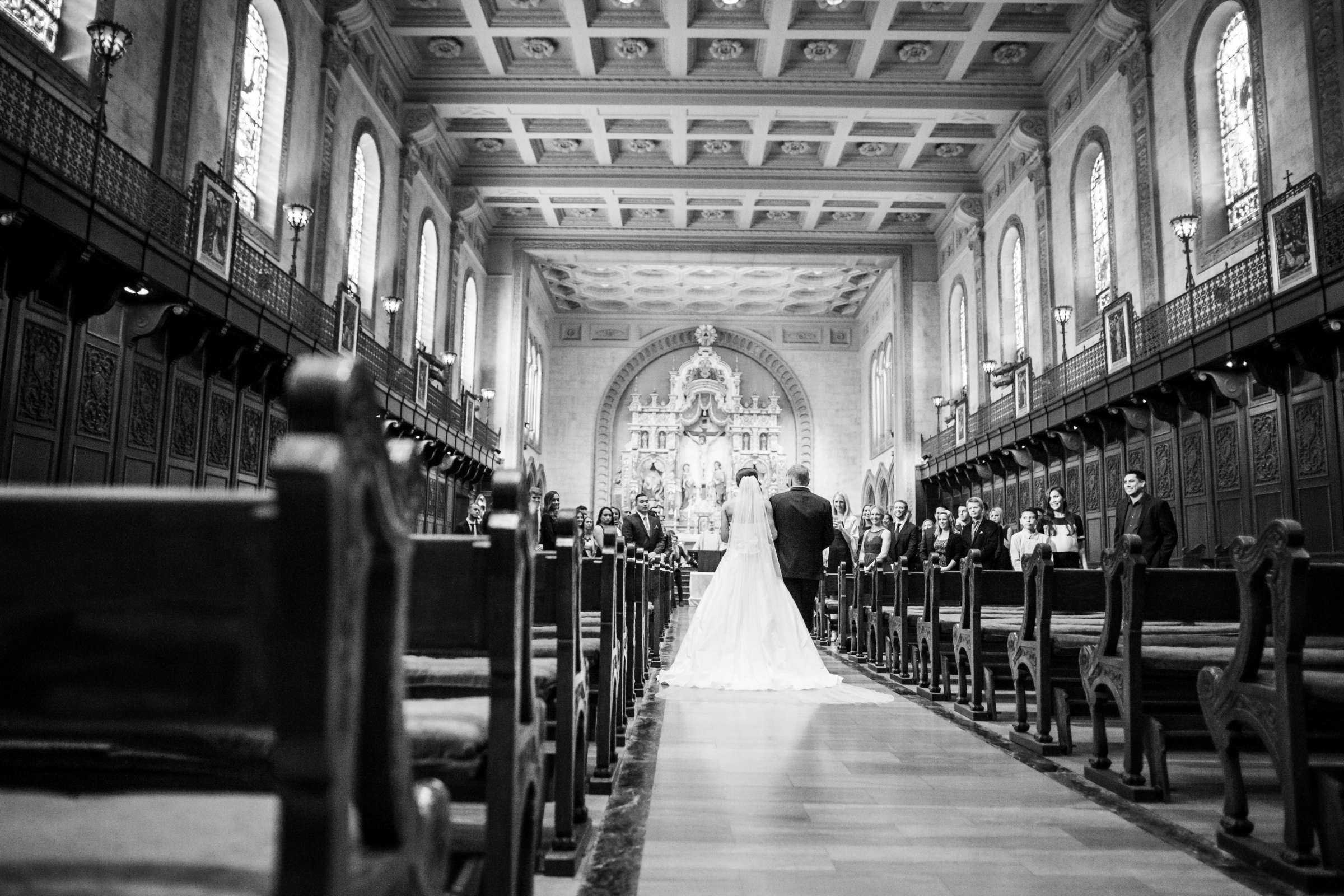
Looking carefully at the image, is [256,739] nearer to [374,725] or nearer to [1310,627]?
[374,725]

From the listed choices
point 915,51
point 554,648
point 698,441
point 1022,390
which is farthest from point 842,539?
point 698,441

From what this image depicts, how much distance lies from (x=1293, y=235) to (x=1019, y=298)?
9935mm

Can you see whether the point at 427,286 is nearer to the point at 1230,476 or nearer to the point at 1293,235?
the point at 1230,476

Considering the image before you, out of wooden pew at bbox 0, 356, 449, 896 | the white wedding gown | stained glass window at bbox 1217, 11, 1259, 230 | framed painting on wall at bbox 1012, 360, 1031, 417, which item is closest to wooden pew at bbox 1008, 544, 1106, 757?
the white wedding gown

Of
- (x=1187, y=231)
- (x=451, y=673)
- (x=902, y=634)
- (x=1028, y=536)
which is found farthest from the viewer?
(x=1187, y=231)

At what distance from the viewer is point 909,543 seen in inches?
480

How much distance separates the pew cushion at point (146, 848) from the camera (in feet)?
3.46

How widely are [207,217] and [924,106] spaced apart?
13.0m

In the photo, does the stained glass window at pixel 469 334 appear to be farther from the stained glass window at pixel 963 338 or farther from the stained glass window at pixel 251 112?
the stained glass window at pixel 963 338

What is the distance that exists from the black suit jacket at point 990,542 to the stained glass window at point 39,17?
9546mm

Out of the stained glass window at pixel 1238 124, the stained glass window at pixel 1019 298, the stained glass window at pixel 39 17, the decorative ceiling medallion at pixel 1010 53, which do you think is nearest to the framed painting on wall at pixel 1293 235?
the stained glass window at pixel 1238 124

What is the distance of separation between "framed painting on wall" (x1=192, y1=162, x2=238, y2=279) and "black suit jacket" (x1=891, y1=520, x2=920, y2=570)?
817 cm

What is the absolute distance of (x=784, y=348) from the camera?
32438 mm

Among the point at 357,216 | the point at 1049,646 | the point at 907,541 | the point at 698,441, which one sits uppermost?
the point at 357,216
